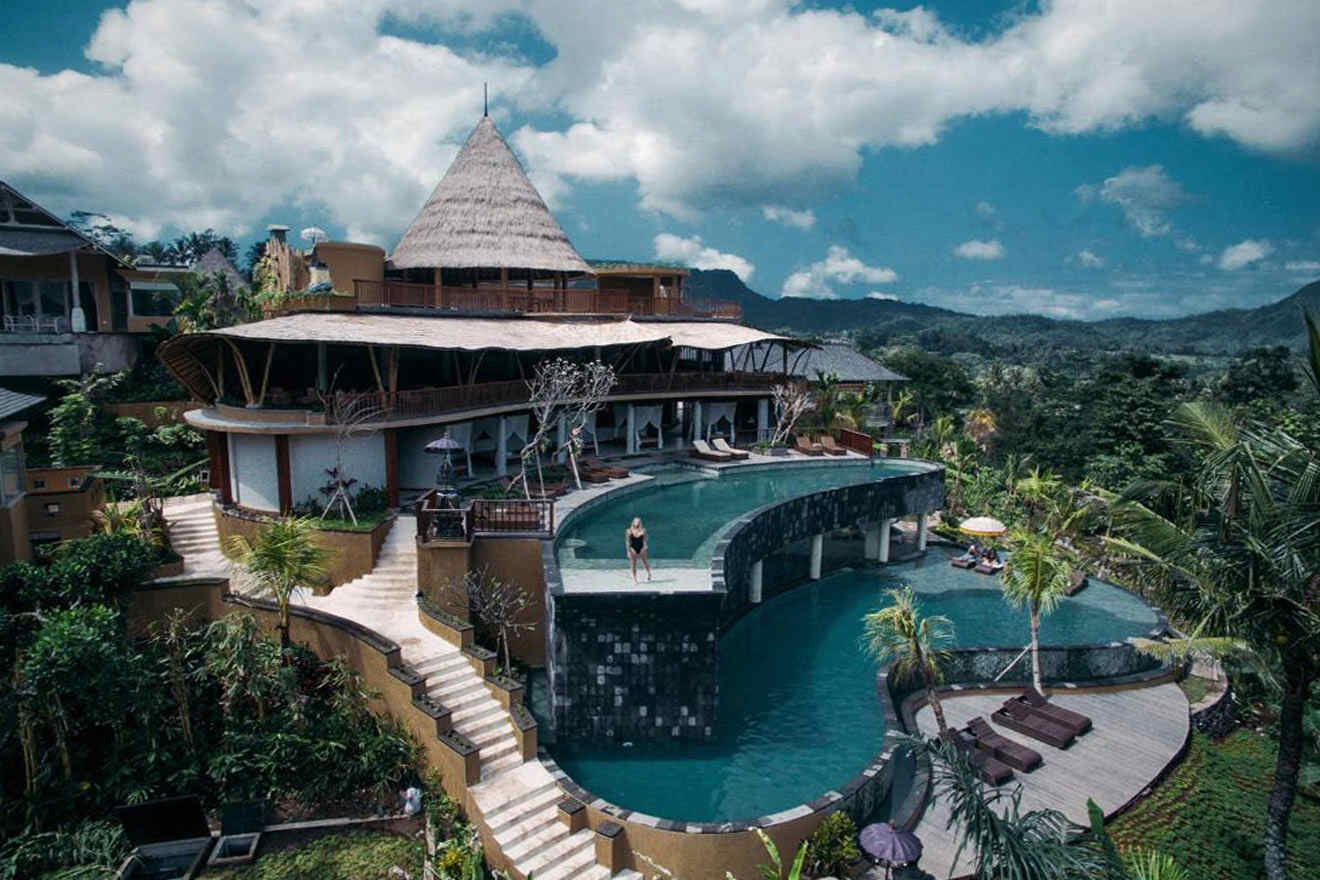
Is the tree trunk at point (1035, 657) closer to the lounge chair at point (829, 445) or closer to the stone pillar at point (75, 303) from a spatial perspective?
the lounge chair at point (829, 445)

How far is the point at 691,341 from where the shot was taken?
1166 inches

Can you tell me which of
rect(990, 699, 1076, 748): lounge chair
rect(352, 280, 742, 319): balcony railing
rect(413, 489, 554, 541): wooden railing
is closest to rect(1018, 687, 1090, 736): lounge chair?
rect(990, 699, 1076, 748): lounge chair

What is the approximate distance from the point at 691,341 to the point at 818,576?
9896 millimetres

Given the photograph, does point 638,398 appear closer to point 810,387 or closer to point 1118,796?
point 810,387

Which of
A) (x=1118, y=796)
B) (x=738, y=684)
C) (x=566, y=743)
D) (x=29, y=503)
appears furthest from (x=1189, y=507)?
(x=29, y=503)

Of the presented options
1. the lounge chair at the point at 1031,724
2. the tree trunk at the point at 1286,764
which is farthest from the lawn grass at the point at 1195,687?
the tree trunk at the point at 1286,764

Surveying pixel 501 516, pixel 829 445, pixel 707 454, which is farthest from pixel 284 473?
pixel 829 445

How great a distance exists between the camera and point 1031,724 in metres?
16.9

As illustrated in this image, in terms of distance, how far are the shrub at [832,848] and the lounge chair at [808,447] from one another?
20.3 meters

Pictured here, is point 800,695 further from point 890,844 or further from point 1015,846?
point 1015,846

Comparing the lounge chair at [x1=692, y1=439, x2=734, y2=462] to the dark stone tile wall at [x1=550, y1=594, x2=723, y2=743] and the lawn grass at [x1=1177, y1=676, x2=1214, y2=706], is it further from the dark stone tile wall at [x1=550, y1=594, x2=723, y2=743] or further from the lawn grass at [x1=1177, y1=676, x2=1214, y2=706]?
the lawn grass at [x1=1177, y1=676, x2=1214, y2=706]

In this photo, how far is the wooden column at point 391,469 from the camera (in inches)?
813

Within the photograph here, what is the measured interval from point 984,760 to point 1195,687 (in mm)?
7793

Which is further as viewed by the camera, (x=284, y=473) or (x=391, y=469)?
(x=391, y=469)
